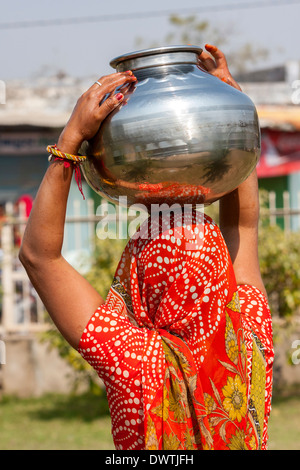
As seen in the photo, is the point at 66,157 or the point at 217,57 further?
the point at 217,57

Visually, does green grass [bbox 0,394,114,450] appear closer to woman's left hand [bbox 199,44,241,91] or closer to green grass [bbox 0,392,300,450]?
green grass [bbox 0,392,300,450]

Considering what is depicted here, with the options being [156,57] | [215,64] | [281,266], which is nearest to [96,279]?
[281,266]

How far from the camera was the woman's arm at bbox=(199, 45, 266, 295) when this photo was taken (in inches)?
87.6

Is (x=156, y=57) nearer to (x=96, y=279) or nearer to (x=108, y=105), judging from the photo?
(x=108, y=105)

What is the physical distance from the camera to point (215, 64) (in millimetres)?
2109

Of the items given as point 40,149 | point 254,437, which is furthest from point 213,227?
point 40,149

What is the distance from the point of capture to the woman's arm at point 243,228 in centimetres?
222

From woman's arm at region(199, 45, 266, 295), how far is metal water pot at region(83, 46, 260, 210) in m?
0.39

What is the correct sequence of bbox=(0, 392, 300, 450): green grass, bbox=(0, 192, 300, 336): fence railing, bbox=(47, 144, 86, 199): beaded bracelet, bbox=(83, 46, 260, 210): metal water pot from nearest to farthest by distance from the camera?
bbox=(83, 46, 260, 210): metal water pot
bbox=(47, 144, 86, 199): beaded bracelet
bbox=(0, 392, 300, 450): green grass
bbox=(0, 192, 300, 336): fence railing

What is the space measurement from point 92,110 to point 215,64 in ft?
1.85

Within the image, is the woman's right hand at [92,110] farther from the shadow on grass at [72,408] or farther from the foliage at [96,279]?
the shadow on grass at [72,408]

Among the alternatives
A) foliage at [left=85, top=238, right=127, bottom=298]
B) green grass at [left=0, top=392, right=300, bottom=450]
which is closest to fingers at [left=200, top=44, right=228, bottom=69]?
green grass at [left=0, top=392, right=300, bottom=450]

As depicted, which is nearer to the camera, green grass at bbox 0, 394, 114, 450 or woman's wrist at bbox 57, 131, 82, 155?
woman's wrist at bbox 57, 131, 82, 155

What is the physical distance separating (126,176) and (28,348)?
6135 millimetres
